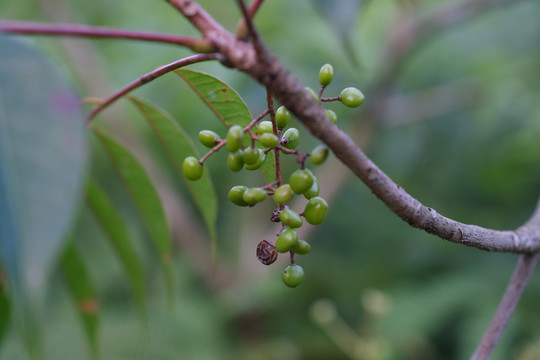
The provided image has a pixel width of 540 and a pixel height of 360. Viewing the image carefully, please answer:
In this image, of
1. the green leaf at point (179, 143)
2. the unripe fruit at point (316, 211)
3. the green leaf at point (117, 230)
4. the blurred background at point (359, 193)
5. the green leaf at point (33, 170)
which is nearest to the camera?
the green leaf at point (33, 170)

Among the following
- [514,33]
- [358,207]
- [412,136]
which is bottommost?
[358,207]

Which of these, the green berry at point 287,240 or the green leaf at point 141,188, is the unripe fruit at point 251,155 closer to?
the green berry at point 287,240

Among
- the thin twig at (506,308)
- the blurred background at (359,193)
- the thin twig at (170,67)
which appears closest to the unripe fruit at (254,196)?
the thin twig at (170,67)

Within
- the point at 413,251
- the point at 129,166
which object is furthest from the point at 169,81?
the point at 129,166

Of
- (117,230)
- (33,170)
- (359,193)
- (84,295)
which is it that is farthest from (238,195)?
(359,193)

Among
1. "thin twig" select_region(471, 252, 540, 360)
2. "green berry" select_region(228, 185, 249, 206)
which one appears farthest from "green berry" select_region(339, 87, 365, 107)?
"thin twig" select_region(471, 252, 540, 360)

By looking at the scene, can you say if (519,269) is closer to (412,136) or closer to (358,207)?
(412,136)

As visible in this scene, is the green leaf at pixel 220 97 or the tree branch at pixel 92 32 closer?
the tree branch at pixel 92 32
